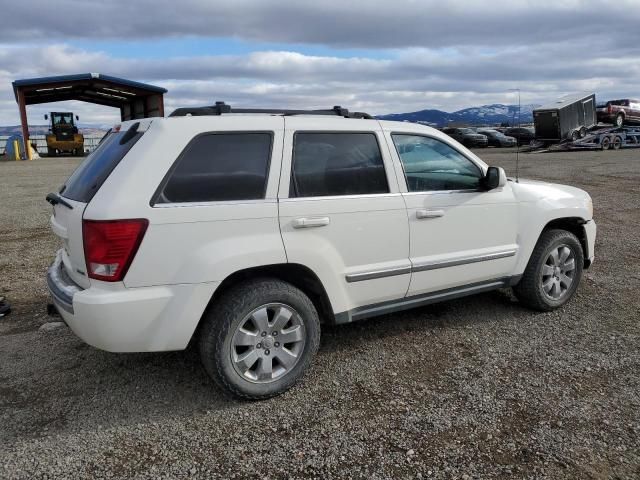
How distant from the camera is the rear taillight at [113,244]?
2.96m

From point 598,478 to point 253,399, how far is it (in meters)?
1.97

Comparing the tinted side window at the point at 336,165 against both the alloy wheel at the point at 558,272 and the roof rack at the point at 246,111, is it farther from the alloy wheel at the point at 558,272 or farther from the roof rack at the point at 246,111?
the alloy wheel at the point at 558,272

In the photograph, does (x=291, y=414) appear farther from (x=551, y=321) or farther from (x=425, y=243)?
(x=551, y=321)

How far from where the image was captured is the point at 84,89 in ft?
109

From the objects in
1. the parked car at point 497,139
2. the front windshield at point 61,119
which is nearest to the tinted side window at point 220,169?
the parked car at point 497,139

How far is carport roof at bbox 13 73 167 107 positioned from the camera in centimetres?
2953

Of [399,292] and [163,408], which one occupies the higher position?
[399,292]

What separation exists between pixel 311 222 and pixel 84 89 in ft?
112

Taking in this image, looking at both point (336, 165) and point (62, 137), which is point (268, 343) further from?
point (62, 137)

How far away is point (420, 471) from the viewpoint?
2.76 meters

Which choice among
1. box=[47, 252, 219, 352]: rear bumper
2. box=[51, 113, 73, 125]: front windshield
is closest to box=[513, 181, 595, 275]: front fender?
box=[47, 252, 219, 352]: rear bumper

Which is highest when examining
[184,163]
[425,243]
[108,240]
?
[184,163]

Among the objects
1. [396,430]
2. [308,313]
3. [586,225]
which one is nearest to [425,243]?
[308,313]

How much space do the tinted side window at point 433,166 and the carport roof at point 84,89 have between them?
29091 mm
